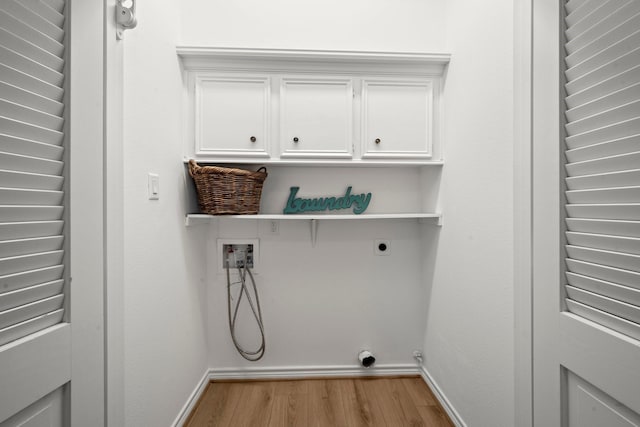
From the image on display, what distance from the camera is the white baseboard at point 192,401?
144 centimetres

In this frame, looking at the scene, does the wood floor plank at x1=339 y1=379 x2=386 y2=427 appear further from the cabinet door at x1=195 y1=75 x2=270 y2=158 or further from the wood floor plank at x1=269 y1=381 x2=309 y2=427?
the cabinet door at x1=195 y1=75 x2=270 y2=158

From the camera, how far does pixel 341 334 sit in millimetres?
1939

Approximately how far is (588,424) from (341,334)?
53.7 inches

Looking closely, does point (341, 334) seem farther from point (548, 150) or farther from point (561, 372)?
point (548, 150)

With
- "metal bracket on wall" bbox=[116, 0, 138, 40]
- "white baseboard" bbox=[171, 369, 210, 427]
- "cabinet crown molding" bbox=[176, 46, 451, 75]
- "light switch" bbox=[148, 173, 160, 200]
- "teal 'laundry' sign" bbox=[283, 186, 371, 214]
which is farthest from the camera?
"teal 'laundry' sign" bbox=[283, 186, 371, 214]

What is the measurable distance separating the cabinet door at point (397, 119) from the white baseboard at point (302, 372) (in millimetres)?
1403

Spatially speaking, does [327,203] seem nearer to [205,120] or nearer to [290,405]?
[205,120]

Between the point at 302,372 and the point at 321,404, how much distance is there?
29 cm

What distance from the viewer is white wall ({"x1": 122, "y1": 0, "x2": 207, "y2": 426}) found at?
1074 millimetres

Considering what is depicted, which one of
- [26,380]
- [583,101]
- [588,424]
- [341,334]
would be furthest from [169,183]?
[588,424]

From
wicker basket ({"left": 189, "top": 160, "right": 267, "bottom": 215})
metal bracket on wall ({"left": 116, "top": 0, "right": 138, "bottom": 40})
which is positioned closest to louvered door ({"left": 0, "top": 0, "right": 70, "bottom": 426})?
metal bracket on wall ({"left": 116, "top": 0, "right": 138, "bottom": 40})

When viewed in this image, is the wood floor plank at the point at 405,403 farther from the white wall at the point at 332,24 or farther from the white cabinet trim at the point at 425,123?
the white wall at the point at 332,24

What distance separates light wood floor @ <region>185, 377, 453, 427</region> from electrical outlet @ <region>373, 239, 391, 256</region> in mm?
827

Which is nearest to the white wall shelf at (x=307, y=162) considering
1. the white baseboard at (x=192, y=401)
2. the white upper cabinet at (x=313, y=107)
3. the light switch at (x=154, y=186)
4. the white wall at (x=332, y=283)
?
the white upper cabinet at (x=313, y=107)
